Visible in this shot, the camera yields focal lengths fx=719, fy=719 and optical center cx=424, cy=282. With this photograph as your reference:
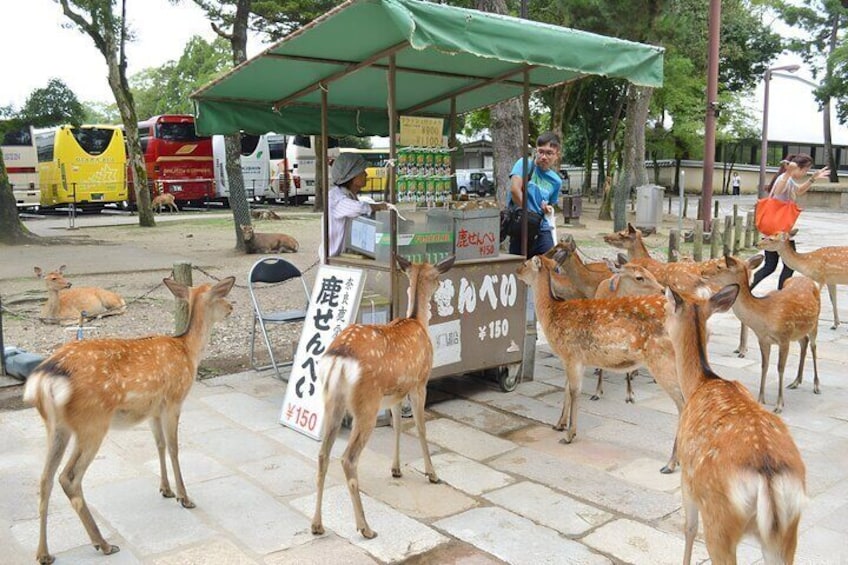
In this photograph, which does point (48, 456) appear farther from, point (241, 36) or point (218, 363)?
point (241, 36)

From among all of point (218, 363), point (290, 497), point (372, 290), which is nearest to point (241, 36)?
point (218, 363)

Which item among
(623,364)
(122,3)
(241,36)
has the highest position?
(122,3)

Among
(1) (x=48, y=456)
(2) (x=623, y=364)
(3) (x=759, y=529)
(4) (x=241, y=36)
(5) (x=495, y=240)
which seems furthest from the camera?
(4) (x=241, y=36)

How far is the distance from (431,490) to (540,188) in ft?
11.1

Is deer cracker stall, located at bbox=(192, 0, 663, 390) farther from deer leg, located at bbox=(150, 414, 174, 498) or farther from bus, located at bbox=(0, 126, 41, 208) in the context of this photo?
bus, located at bbox=(0, 126, 41, 208)

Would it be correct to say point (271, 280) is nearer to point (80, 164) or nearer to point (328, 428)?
point (328, 428)

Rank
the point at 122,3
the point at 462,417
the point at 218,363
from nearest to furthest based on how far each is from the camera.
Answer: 1. the point at 462,417
2. the point at 218,363
3. the point at 122,3

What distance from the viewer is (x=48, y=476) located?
323 cm

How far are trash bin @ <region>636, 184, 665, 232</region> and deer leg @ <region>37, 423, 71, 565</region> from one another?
1567cm

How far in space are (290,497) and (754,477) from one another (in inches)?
97.0

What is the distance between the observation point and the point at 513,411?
5.45m

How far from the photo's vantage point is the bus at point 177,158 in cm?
2708

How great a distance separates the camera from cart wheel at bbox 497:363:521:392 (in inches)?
231

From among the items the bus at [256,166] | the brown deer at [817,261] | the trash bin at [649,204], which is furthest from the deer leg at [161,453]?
the bus at [256,166]
